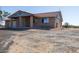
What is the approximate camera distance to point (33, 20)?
2766mm

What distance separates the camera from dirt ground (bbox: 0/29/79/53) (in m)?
2.63

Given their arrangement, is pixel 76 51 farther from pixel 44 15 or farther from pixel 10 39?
pixel 10 39

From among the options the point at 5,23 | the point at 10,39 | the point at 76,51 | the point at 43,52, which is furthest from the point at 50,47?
the point at 5,23

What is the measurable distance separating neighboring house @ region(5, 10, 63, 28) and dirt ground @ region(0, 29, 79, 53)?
10 centimetres

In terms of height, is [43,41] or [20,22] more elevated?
[20,22]

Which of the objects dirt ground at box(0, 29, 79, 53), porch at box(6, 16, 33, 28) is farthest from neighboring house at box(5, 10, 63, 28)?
dirt ground at box(0, 29, 79, 53)

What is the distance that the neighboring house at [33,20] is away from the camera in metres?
2.71

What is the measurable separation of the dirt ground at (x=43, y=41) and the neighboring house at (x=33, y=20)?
0.10 m

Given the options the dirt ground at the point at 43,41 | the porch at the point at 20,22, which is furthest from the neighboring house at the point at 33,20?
the dirt ground at the point at 43,41

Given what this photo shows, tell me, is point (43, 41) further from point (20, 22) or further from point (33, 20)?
point (20, 22)

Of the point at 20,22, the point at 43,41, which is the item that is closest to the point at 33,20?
the point at 20,22

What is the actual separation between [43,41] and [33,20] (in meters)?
0.39
